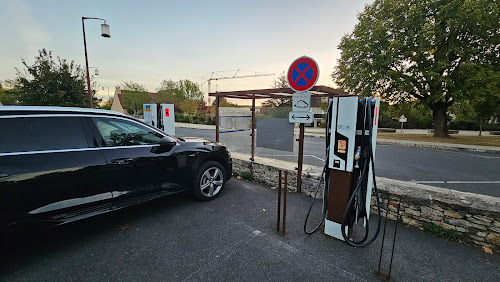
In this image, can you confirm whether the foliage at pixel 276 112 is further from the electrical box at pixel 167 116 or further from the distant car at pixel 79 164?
the electrical box at pixel 167 116

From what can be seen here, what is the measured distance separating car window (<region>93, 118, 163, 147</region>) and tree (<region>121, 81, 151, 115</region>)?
126 ft

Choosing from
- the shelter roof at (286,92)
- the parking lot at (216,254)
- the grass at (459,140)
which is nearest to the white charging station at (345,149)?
the parking lot at (216,254)

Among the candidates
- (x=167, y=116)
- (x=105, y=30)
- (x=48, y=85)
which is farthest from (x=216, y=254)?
(x=48, y=85)

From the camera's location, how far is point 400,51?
1336 centimetres

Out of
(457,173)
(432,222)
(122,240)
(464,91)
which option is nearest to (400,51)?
(464,91)

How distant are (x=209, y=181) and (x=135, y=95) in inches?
1550

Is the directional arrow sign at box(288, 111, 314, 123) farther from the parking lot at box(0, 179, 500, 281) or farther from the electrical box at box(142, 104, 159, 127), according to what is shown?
the electrical box at box(142, 104, 159, 127)

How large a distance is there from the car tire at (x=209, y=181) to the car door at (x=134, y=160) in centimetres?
36

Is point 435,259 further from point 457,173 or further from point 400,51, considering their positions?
point 400,51

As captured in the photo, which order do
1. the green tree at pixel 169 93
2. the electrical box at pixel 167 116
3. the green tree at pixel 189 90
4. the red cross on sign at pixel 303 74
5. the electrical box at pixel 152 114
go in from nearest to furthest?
the red cross on sign at pixel 303 74 < the electrical box at pixel 167 116 < the electrical box at pixel 152 114 < the green tree at pixel 169 93 < the green tree at pixel 189 90

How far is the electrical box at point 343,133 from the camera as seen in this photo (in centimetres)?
244

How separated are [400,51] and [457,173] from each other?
10.3 m

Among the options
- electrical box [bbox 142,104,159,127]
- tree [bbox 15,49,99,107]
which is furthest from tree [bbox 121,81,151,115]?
electrical box [bbox 142,104,159,127]

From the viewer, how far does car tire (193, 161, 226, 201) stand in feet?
11.7
